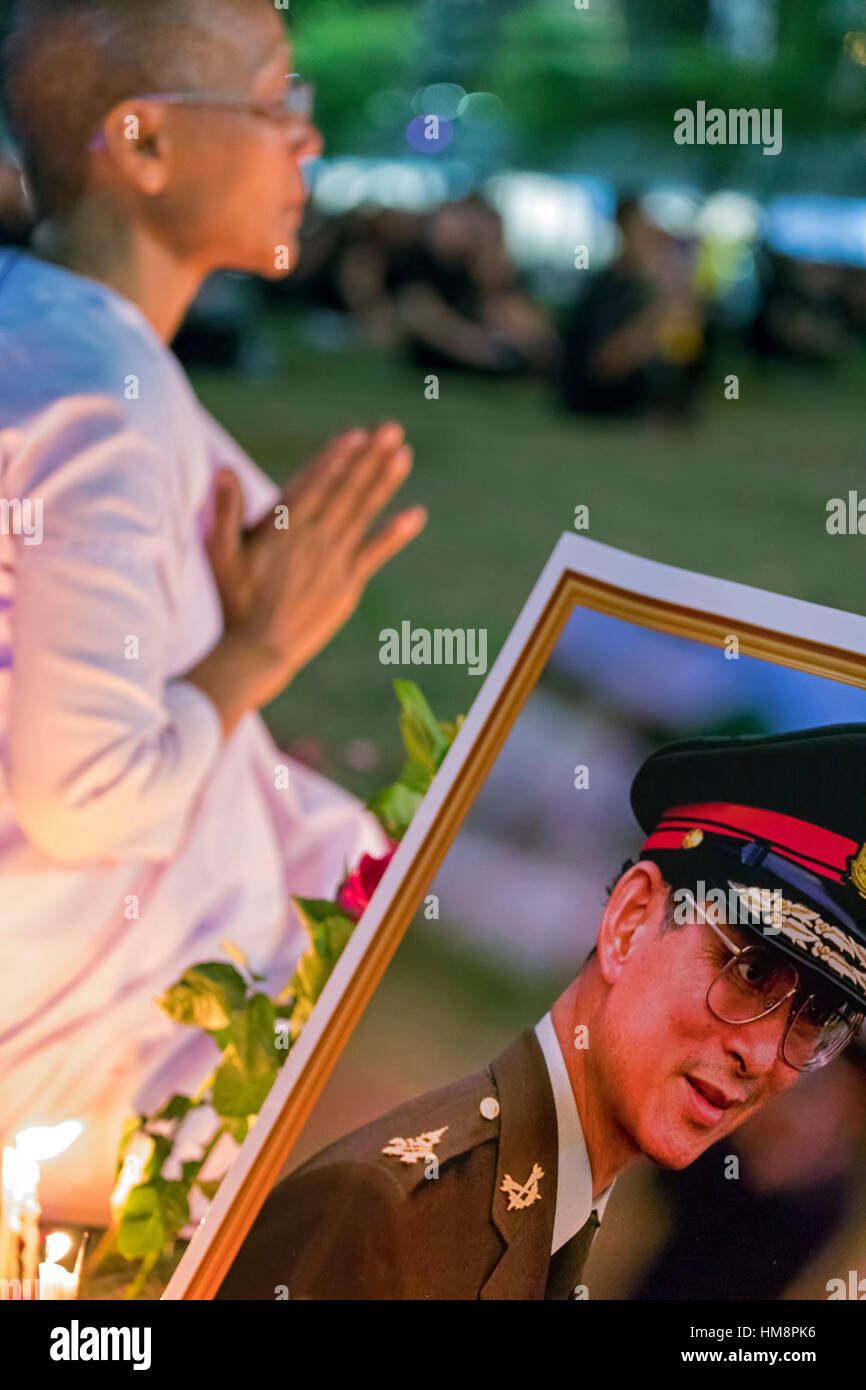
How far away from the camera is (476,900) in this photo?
1.07 metres

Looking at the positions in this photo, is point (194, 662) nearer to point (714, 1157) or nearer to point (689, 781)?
point (689, 781)

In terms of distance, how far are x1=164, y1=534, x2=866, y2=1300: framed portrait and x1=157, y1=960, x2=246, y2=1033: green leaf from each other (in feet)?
0.49

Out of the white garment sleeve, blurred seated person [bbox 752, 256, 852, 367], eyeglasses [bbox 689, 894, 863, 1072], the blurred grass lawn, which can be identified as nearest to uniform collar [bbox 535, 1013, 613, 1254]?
eyeglasses [bbox 689, 894, 863, 1072]

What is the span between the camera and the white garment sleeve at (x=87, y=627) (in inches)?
47.8

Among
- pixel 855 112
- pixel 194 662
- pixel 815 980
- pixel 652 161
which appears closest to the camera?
pixel 815 980

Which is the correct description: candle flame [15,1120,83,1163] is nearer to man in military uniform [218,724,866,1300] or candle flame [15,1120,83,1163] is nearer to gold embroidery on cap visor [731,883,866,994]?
man in military uniform [218,724,866,1300]

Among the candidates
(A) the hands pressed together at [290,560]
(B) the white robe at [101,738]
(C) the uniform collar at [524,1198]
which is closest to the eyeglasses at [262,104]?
(B) the white robe at [101,738]

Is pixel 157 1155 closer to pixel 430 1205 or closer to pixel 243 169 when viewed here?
pixel 430 1205

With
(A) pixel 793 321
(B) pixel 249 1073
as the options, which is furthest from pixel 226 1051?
(A) pixel 793 321

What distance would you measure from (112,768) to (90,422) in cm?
31

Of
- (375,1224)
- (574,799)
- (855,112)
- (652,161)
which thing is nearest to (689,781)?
(574,799)

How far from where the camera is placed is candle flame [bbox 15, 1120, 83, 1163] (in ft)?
3.59

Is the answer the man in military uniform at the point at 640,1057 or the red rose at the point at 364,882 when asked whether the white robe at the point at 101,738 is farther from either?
the man in military uniform at the point at 640,1057

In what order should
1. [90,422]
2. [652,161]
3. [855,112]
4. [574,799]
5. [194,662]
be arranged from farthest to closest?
[652,161] → [855,112] → [194,662] → [90,422] → [574,799]
